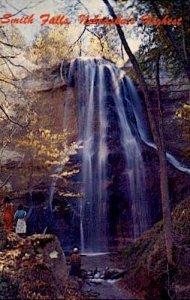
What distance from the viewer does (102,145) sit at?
20578 mm

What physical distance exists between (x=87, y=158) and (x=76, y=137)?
3.31 meters

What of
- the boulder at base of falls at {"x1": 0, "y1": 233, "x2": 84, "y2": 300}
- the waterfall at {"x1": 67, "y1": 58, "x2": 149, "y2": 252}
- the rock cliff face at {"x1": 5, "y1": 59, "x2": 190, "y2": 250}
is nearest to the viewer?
the boulder at base of falls at {"x1": 0, "y1": 233, "x2": 84, "y2": 300}

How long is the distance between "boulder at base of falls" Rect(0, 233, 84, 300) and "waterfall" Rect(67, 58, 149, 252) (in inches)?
322

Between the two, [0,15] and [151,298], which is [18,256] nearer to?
[151,298]

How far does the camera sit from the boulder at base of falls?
6840mm

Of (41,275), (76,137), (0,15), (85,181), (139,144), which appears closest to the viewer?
(41,275)

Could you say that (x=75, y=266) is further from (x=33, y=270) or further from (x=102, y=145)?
(x=102, y=145)

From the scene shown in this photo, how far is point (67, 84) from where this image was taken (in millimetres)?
24969

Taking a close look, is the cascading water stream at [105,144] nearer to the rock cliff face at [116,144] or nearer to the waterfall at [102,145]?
the waterfall at [102,145]

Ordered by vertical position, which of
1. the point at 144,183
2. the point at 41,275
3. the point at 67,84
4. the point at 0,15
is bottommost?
the point at 41,275

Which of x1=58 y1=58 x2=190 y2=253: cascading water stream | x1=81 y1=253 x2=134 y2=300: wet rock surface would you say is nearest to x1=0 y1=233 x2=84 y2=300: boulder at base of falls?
x1=81 y1=253 x2=134 y2=300: wet rock surface

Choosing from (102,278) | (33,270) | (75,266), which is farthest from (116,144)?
(33,270)

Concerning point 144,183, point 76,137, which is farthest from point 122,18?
point 76,137

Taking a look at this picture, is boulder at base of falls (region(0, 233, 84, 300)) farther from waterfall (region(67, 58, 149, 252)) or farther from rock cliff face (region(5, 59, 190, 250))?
rock cliff face (region(5, 59, 190, 250))
